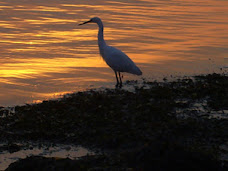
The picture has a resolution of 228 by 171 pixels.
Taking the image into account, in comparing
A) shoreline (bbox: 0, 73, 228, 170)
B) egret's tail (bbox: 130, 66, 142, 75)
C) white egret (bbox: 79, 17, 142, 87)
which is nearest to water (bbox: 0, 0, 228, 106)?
white egret (bbox: 79, 17, 142, 87)

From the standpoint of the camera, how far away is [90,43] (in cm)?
2195

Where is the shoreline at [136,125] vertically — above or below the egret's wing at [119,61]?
below

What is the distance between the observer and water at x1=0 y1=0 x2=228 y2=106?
1612 centimetres

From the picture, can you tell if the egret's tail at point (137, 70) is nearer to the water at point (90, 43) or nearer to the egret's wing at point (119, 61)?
the egret's wing at point (119, 61)

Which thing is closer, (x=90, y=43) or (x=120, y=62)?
(x=120, y=62)

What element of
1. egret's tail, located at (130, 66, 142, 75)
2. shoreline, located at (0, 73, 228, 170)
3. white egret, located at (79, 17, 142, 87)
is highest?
white egret, located at (79, 17, 142, 87)

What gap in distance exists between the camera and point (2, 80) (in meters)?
15.8

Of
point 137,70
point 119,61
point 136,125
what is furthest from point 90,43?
point 136,125

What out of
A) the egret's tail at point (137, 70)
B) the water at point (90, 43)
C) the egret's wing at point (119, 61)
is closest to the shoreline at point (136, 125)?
the egret's tail at point (137, 70)

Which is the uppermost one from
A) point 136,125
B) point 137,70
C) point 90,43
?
point 90,43

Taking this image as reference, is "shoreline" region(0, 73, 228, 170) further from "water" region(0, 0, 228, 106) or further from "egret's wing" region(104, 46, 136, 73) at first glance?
"water" region(0, 0, 228, 106)

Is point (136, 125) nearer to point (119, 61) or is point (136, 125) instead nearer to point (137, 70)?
point (137, 70)

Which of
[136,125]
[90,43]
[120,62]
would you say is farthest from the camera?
[90,43]

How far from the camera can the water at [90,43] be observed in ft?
52.9
